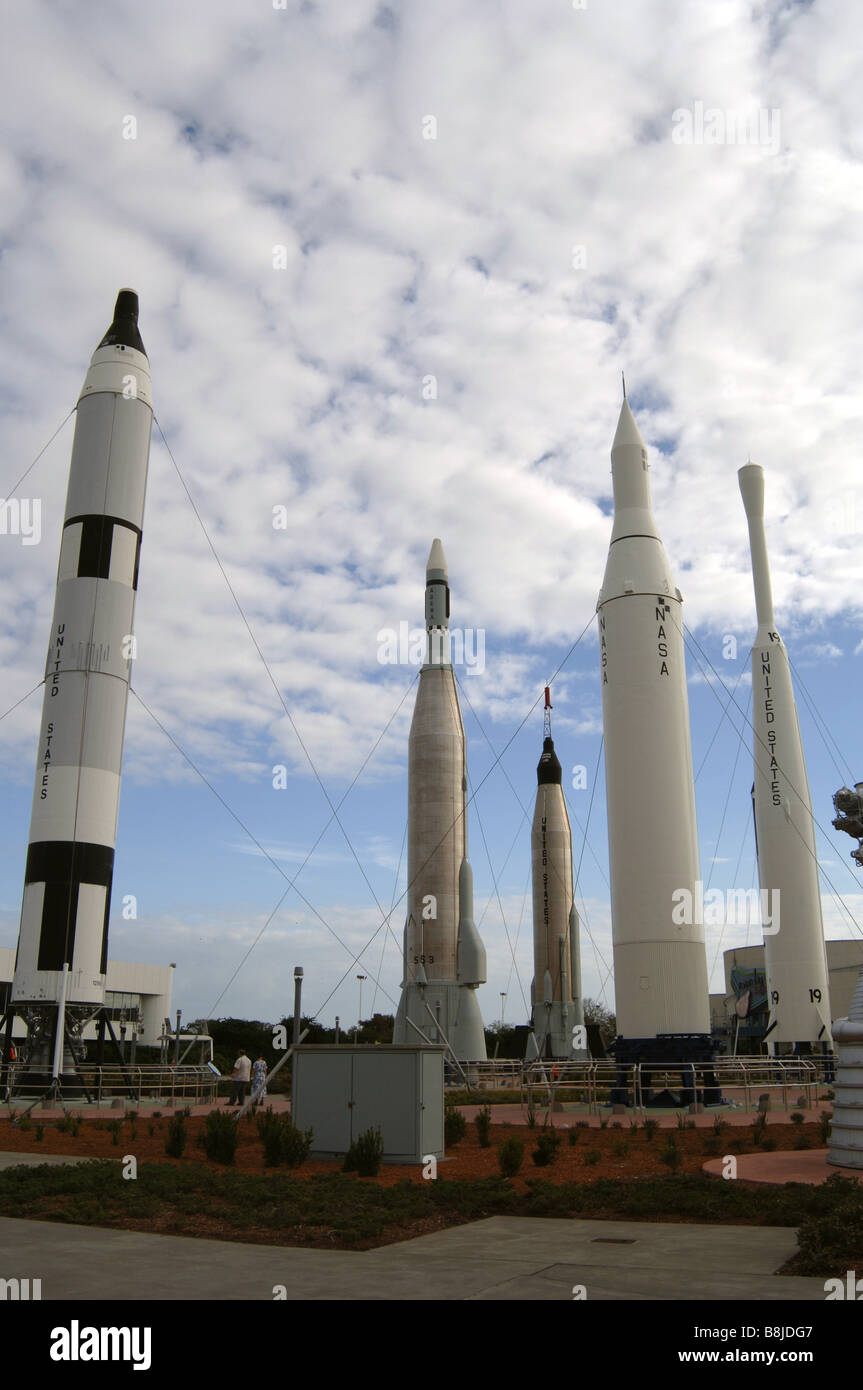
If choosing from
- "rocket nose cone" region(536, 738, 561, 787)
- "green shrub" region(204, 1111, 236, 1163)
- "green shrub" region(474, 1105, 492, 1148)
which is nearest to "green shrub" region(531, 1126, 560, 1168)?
"green shrub" region(474, 1105, 492, 1148)

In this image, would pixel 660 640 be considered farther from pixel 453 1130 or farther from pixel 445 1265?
pixel 445 1265

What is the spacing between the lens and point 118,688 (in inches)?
1106

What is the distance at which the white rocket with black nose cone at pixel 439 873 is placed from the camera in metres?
36.7

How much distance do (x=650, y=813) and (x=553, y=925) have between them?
92.7ft

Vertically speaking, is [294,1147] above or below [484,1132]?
above

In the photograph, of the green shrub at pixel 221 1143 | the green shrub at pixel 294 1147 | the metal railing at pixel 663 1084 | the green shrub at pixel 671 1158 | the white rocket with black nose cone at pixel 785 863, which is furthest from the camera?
the white rocket with black nose cone at pixel 785 863

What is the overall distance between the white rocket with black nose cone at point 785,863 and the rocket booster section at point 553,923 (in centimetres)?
1306

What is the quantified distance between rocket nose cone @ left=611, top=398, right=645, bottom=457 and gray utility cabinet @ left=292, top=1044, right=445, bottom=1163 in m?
17.2

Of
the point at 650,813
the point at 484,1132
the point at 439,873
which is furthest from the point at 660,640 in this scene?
the point at 439,873

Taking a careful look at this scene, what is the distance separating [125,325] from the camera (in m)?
31.9

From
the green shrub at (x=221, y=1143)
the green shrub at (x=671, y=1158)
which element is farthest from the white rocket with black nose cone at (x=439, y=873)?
the green shrub at (x=671, y=1158)

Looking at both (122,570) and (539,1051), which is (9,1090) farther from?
(539,1051)
